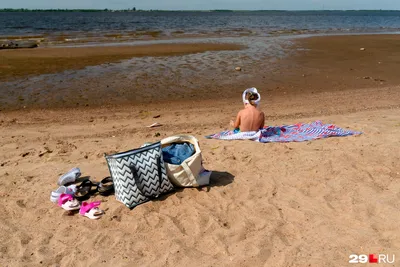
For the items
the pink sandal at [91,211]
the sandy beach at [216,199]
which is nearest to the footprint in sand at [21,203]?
the sandy beach at [216,199]

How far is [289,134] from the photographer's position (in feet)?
22.8

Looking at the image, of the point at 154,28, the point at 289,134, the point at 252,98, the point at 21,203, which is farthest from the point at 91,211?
the point at 154,28

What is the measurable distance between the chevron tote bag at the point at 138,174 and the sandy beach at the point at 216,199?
137 mm

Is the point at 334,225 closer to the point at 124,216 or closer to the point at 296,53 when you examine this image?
the point at 124,216

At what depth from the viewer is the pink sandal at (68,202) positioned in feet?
14.8

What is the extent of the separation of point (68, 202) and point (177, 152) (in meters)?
1.48

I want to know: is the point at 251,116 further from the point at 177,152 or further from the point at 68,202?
the point at 68,202

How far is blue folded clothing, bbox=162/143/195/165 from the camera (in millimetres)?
4941

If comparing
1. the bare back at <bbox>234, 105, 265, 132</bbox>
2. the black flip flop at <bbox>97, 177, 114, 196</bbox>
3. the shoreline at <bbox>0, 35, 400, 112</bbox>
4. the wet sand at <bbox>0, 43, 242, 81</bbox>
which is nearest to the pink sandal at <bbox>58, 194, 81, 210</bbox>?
the black flip flop at <bbox>97, 177, 114, 196</bbox>

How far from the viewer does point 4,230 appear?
4.17 m

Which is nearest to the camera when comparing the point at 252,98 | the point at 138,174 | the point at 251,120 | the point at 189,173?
the point at 138,174

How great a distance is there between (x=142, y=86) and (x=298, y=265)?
917 centimetres

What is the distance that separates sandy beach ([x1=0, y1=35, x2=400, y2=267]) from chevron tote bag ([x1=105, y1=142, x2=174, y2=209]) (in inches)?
5.4

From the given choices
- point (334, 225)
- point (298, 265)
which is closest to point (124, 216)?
point (298, 265)
